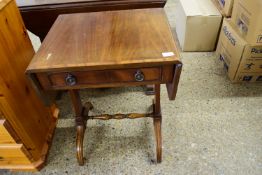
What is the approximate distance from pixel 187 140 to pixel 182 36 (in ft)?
3.78

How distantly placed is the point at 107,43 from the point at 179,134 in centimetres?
81

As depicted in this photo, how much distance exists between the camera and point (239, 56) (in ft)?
5.47

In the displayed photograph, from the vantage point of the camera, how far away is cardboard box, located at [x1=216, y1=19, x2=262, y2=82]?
1.62 meters

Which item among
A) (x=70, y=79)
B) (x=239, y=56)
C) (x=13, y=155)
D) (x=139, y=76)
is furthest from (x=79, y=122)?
(x=239, y=56)

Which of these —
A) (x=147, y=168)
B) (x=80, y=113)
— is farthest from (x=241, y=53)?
(x=80, y=113)

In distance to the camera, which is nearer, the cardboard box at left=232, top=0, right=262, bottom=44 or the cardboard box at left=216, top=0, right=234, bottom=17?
the cardboard box at left=232, top=0, right=262, bottom=44

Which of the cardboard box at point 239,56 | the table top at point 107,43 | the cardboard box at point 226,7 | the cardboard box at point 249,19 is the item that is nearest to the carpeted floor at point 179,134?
the cardboard box at point 239,56

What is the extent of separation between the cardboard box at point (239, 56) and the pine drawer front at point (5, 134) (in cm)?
159

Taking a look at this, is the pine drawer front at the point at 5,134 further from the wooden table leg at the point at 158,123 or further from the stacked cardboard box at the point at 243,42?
the stacked cardboard box at the point at 243,42

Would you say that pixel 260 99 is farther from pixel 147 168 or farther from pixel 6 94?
pixel 6 94

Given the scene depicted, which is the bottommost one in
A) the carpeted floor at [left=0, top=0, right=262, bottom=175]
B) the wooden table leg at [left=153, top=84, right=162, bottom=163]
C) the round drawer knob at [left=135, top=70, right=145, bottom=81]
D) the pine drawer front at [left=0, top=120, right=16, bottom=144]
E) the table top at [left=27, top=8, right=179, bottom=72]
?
the carpeted floor at [left=0, top=0, right=262, bottom=175]

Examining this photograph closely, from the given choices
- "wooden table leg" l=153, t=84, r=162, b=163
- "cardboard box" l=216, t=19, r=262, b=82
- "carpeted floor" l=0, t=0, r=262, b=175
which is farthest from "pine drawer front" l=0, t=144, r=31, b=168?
"cardboard box" l=216, t=19, r=262, b=82

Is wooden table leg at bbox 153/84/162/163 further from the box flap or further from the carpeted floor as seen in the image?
the box flap

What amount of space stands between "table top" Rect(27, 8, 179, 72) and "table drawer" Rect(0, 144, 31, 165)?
545mm
